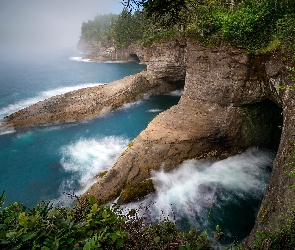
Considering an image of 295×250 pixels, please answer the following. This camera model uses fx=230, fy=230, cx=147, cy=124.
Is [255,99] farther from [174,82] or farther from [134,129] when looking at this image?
[174,82]

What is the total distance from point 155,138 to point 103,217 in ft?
45.8

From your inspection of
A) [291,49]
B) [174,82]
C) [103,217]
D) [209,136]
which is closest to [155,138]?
[209,136]

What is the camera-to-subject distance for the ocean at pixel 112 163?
14.1 meters

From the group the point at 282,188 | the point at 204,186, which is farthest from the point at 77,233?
the point at 204,186

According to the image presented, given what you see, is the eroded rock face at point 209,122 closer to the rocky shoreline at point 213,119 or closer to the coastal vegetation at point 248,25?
the rocky shoreline at point 213,119

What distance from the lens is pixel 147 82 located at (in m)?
39.9

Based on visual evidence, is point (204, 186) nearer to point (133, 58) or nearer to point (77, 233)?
point (77, 233)

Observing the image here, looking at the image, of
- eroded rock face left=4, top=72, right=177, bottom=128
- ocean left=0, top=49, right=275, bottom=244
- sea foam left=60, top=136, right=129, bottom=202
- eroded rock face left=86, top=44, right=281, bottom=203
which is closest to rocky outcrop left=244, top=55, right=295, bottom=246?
ocean left=0, top=49, right=275, bottom=244

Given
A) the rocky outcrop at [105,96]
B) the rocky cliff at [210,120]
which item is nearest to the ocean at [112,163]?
the rocky cliff at [210,120]

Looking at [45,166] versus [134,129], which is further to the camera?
[134,129]

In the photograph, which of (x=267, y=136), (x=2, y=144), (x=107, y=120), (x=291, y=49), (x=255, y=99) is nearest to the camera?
(x=291, y=49)

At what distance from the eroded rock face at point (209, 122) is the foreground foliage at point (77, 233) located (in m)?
11.5

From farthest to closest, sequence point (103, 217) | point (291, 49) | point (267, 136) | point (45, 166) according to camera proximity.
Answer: point (45, 166)
point (267, 136)
point (291, 49)
point (103, 217)

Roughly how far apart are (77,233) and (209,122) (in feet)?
53.5
